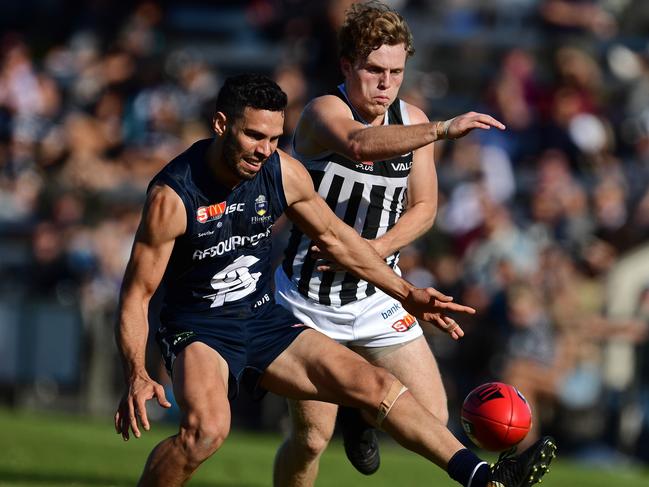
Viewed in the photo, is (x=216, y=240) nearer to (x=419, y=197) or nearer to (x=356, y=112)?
(x=356, y=112)

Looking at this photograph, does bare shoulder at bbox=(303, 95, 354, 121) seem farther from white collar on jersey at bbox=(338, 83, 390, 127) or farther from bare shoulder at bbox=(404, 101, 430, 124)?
bare shoulder at bbox=(404, 101, 430, 124)

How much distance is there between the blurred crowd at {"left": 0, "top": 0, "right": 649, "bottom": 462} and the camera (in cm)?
1279

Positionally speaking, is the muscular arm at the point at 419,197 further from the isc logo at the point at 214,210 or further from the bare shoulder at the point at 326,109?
the isc logo at the point at 214,210

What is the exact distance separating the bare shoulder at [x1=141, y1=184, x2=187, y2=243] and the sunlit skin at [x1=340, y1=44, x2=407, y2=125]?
1.43 m

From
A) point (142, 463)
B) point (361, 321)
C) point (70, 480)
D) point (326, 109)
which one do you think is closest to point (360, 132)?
point (326, 109)

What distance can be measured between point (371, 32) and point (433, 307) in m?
1.58

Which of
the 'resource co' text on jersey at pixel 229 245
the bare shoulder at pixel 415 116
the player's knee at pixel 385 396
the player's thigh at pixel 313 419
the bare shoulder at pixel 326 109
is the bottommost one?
the player's thigh at pixel 313 419

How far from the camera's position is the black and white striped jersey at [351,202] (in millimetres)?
7316

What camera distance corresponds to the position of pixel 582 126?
14328 millimetres

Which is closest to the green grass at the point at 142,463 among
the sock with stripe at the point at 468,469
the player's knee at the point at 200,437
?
the player's knee at the point at 200,437

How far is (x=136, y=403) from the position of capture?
5.92m

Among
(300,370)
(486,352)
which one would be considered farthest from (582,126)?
(300,370)

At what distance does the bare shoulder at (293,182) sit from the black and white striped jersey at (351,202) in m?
0.62

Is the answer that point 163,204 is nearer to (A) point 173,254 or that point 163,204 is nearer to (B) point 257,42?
(A) point 173,254
